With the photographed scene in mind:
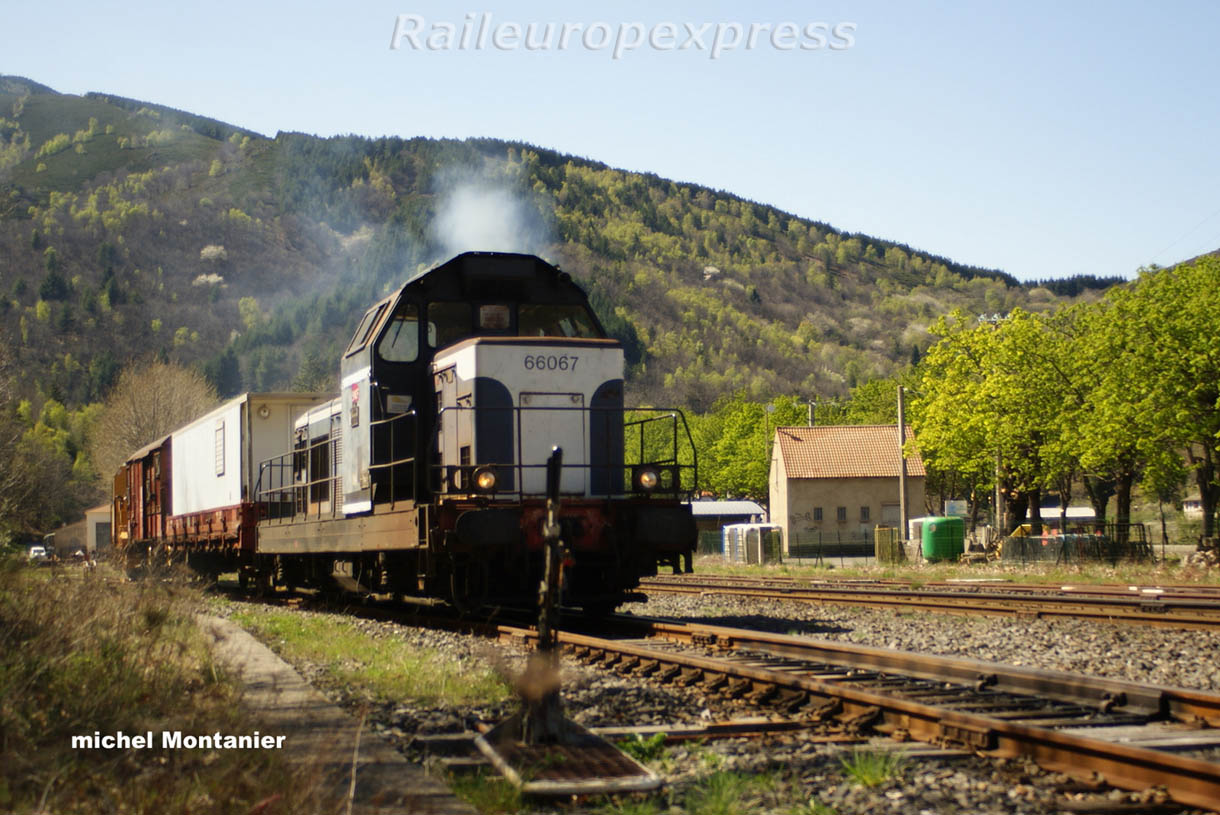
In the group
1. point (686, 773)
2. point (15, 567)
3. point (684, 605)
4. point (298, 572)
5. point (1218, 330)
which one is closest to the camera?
point (686, 773)

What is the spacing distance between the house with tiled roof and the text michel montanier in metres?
59.4

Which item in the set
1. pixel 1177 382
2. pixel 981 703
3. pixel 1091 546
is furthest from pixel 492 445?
pixel 1177 382

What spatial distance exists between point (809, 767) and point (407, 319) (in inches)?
335

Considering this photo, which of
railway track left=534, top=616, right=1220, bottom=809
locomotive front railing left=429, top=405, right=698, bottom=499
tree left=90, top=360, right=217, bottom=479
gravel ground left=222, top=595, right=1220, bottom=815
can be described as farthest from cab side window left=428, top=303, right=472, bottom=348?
tree left=90, top=360, right=217, bottom=479

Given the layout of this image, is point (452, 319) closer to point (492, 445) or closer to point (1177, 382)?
point (492, 445)

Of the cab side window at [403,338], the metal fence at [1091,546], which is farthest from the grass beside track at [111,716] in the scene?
the metal fence at [1091,546]

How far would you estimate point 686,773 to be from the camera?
5.72 metres

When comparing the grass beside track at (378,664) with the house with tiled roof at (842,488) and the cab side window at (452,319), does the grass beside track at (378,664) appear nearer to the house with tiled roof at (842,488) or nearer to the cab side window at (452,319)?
the cab side window at (452,319)

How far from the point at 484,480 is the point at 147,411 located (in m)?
69.2

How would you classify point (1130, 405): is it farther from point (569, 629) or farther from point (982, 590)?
point (569, 629)

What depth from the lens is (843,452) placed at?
66.6 m

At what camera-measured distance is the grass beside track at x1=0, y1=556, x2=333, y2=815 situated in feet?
14.6

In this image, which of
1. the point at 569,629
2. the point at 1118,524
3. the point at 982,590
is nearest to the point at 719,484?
the point at 1118,524

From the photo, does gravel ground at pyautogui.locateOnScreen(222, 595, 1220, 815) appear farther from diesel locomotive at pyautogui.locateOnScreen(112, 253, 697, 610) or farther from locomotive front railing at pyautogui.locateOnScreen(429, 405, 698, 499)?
locomotive front railing at pyautogui.locateOnScreen(429, 405, 698, 499)
